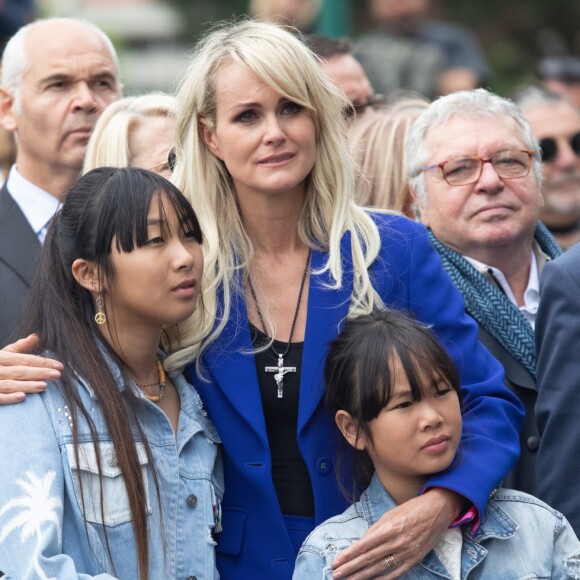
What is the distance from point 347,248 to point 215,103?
24.1 inches

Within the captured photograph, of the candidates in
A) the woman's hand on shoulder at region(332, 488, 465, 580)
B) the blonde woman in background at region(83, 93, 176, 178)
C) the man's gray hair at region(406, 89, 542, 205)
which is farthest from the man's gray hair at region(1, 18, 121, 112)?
the woman's hand on shoulder at region(332, 488, 465, 580)

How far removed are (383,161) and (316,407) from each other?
76.5 inches

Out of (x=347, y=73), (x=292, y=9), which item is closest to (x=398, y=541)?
(x=347, y=73)

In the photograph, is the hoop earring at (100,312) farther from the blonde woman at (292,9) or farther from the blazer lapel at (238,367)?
the blonde woman at (292,9)

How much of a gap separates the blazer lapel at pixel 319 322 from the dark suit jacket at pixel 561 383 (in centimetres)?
61

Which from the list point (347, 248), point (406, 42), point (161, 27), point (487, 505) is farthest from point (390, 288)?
point (161, 27)

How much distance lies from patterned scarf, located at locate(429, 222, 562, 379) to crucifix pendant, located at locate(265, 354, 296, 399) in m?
1.03

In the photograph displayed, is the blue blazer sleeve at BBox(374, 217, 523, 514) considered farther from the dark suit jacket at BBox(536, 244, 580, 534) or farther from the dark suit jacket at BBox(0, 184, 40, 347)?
the dark suit jacket at BBox(0, 184, 40, 347)

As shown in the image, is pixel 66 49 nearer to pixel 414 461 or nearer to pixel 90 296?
pixel 90 296

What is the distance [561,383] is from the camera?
12.1ft

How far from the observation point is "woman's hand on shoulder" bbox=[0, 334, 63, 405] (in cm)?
325

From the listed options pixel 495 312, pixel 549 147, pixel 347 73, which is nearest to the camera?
pixel 495 312

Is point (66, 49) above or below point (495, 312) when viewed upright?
above

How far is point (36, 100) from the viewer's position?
518cm
